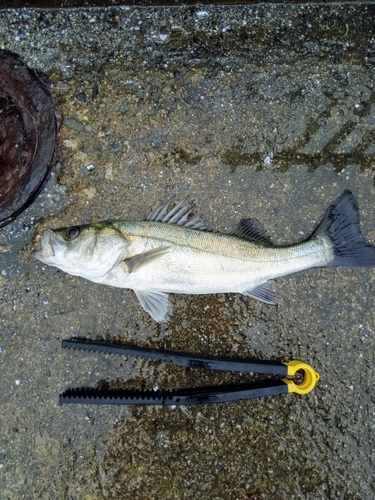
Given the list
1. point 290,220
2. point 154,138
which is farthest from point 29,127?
point 290,220

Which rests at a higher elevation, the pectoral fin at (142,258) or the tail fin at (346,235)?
the tail fin at (346,235)

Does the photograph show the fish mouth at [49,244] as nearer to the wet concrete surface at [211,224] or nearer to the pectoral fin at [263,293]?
the wet concrete surface at [211,224]

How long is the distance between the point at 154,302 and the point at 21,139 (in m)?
1.51

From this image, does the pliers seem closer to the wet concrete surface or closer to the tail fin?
the wet concrete surface

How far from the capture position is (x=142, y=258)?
301 cm

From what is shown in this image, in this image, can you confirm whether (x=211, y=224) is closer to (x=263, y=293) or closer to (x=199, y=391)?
(x=263, y=293)

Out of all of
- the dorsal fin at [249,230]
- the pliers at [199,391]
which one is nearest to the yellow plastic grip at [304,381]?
the pliers at [199,391]

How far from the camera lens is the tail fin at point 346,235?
10.6 feet

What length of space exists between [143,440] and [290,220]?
6.35ft

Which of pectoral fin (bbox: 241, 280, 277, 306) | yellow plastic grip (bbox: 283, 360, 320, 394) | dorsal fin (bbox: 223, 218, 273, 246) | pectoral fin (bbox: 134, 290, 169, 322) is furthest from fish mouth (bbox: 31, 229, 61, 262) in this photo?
yellow plastic grip (bbox: 283, 360, 320, 394)

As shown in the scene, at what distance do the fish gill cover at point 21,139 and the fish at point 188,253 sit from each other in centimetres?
43

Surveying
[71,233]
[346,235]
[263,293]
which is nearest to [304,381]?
[263,293]

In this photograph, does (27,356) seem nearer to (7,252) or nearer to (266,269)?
(7,252)

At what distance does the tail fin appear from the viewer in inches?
127
